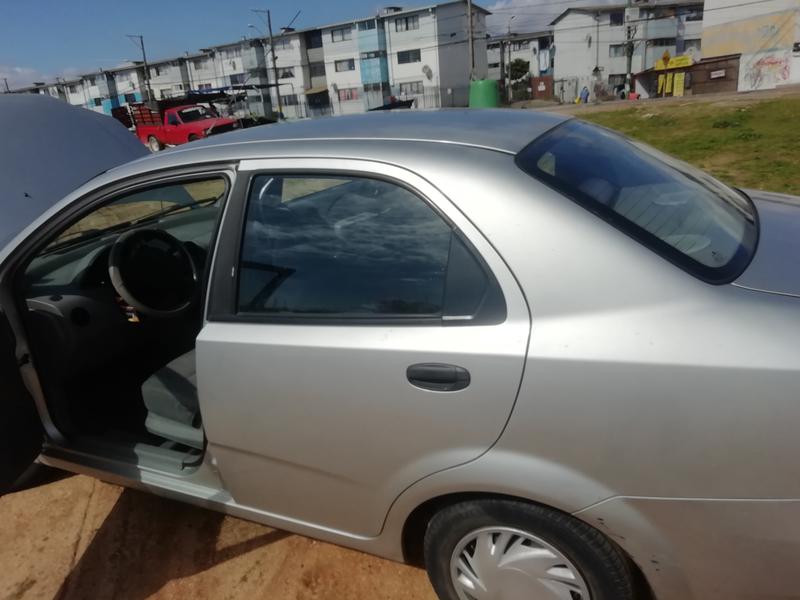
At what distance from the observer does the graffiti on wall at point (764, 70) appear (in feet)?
131

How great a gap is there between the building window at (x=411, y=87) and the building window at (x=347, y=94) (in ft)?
16.7

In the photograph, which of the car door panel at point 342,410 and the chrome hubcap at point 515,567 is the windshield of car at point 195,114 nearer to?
the car door panel at point 342,410

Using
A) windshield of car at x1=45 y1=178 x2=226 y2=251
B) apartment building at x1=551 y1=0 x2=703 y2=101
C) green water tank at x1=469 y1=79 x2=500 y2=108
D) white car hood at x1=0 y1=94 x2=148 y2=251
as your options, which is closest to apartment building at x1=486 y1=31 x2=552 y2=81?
apartment building at x1=551 y1=0 x2=703 y2=101

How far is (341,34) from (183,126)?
124ft

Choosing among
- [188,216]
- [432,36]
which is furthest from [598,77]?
[188,216]

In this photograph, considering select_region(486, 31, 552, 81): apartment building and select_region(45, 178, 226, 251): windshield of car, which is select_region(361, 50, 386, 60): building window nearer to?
select_region(486, 31, 552, 81): apartment building

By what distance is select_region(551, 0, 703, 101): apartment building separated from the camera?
54.4 metres

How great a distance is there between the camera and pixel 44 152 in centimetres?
338

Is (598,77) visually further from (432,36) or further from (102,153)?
(102,153)

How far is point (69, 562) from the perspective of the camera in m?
2.47

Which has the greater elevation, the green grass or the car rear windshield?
the car rear windshield

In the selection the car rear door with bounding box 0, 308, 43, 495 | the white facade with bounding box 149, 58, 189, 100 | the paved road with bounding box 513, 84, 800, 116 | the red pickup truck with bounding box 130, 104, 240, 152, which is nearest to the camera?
the car rear door with bounding box 0, 308, 43, 495

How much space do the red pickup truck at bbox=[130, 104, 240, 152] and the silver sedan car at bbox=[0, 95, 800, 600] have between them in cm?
2272

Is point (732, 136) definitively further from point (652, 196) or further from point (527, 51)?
point (527, 51)
